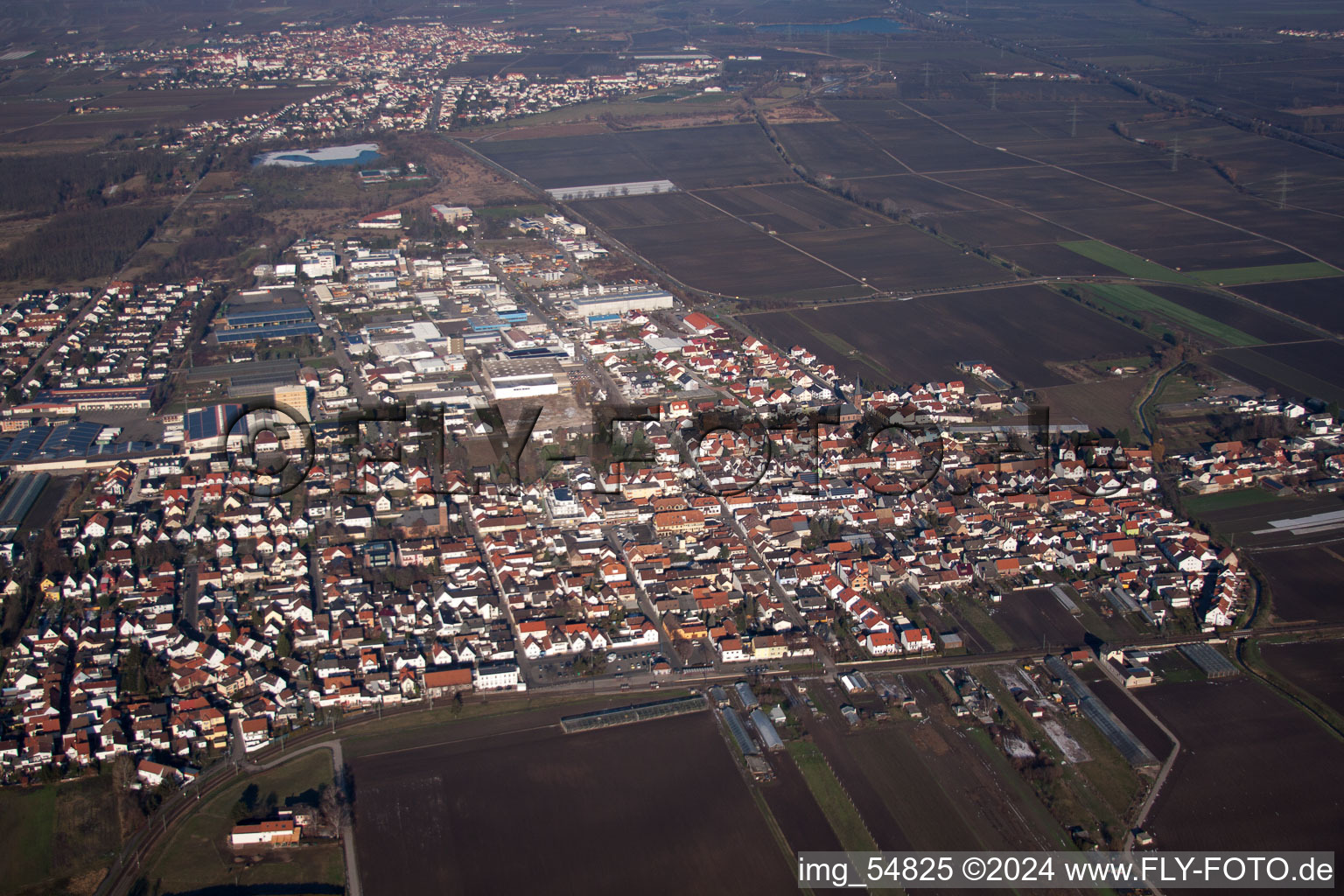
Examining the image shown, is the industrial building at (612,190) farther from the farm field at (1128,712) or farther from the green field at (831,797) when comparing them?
the green field at (831,797)

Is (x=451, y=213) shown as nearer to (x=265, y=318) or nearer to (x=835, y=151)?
(x=265, y=318)

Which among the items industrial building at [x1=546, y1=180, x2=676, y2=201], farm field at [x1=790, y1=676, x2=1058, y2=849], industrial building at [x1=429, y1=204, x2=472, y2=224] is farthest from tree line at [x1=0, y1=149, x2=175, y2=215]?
farm field at [x1=790, y1=676, x2=1058, y2=849]

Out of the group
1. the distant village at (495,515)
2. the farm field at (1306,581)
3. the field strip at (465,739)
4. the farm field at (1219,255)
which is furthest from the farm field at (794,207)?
the field strip at (465,739)

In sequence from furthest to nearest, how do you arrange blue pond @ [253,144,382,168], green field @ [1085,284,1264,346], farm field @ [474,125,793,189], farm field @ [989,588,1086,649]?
1. blue pond @ [253,144,382,168]
2. farm field @ [474,125,793,189]
3. green field @ [1085,284,1264,346]
4. farm field @ [989,588,1086,649]

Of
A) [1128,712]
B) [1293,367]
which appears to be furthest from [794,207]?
[1128,712]

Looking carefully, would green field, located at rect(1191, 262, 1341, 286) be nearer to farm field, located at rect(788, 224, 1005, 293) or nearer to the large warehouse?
farm field, located at rect(788, 224, 1005, 293)
